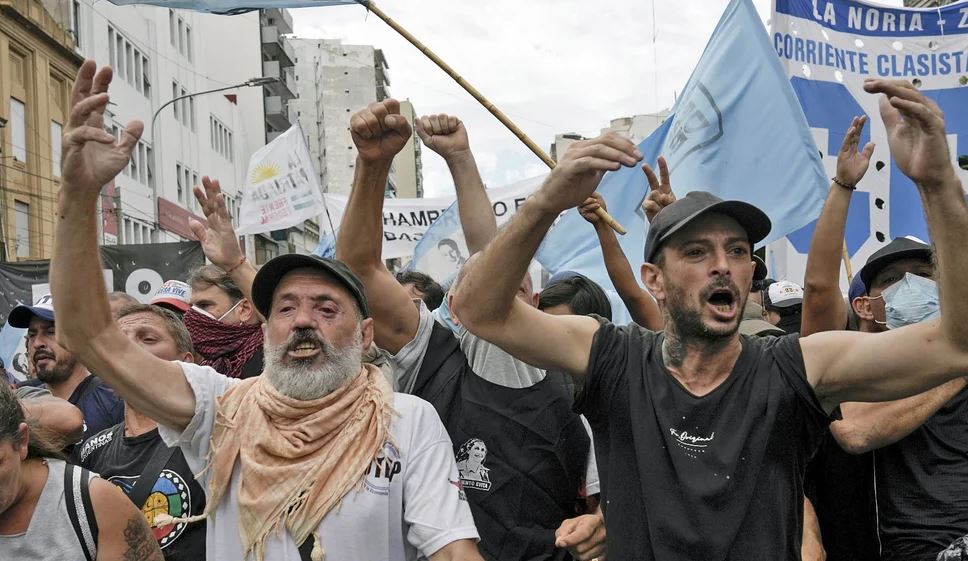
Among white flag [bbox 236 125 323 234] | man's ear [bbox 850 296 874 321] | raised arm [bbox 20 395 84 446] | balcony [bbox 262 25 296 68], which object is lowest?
raised arm [bbox 20 395 84 446]

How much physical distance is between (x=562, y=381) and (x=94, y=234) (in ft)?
5.56

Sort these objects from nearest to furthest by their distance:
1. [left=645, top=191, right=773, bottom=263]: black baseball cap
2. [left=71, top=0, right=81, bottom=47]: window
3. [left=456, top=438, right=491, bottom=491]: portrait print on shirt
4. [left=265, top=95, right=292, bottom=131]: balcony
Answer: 1. [left=645, top=191, right=773, bottom=263]: black baseball cap
2. [left=456, top=438, right=491, bottom=491]: portrait print on shirt
3. [left=71, top=0, right=81, bottom=47]: window
4. [left=265, top=95, right=292, bottom=131]: balcony

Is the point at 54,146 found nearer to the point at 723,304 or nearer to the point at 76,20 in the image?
the point at 76,20

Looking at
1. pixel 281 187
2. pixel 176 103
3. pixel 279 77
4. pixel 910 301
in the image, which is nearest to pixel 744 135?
pixel 910 301

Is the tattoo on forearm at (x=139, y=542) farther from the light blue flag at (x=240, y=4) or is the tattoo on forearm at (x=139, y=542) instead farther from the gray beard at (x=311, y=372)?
the light blue flag at (x=240, y=4)

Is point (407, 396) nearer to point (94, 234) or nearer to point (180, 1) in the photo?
point (94, 234)

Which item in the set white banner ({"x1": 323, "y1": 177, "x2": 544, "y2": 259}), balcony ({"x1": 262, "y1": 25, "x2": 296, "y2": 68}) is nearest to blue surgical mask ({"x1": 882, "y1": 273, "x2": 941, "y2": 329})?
white banner ({"x1": 323, "y1": 177, "x2": 544, "y2": 259})

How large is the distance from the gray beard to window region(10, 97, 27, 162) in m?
27.7

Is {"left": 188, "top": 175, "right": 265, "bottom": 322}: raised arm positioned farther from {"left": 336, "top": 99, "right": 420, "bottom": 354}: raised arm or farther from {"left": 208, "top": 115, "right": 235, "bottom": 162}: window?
{"left": 208, "top": 115, "right": 235, "bottom": 162}: window

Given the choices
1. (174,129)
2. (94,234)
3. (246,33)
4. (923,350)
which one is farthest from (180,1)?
(246,33)

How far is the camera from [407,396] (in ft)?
10.6

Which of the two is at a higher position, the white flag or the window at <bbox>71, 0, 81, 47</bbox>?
the window at <bbox>71, 0, 81, 47</bbox>

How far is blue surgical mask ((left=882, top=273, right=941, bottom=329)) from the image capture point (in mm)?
3598

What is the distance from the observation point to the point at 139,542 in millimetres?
3074
